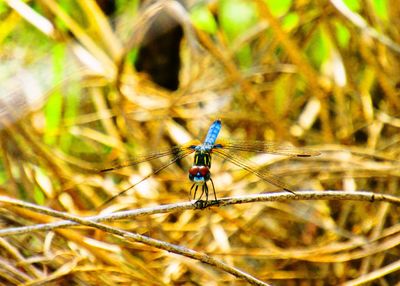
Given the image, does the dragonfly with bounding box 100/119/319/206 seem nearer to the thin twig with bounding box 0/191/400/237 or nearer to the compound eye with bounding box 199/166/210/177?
the compound eye with bounding box 199/166/210/177

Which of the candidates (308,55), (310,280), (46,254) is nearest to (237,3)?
(308,55)

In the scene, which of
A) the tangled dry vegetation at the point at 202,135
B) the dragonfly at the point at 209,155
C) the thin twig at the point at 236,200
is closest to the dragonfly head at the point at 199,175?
the dragonfly at the point at 209,155

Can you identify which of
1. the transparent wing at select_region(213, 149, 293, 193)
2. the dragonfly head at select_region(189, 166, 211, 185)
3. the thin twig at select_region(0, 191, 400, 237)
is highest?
the transparent wing at select_region(213, 149, 293, 193)

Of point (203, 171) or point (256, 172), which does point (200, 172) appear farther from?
point (256, 172)

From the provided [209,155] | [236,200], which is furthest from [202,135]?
[236,200]

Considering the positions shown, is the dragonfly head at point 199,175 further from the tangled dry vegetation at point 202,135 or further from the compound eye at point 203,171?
the tangled dry vegetation at point 202,135

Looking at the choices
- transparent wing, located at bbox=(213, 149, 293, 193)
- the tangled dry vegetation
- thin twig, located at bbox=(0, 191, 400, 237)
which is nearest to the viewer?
thin twig, located at bbox=(0, 191, 400, 237)

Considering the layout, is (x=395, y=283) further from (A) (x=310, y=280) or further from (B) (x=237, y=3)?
(B) (x=237, y=3)

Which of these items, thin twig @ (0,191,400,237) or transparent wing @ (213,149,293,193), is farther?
transparent wing @ (213,149,293,193)

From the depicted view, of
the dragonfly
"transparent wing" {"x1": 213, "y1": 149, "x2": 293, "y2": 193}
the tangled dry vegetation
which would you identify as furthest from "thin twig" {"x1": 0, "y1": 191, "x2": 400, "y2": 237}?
the tangled dry vegetation
